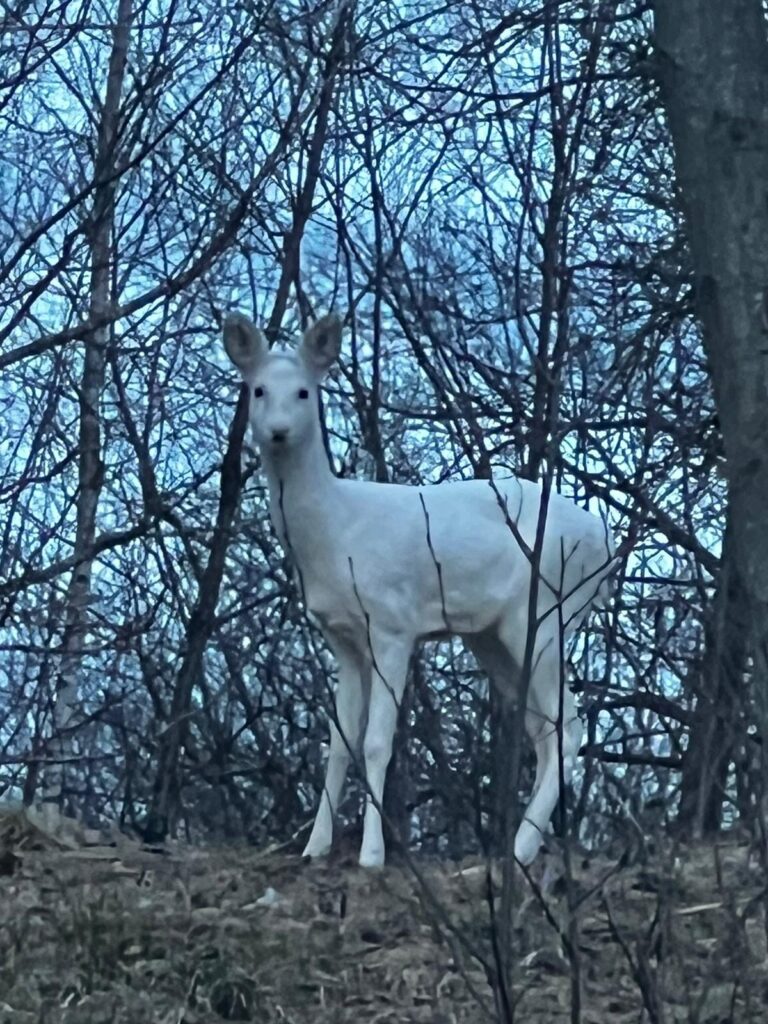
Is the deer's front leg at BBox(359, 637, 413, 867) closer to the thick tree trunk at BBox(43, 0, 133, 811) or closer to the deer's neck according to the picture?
the deer's neck

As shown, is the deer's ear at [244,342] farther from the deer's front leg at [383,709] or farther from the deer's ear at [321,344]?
the deer's front leg at [383,709]

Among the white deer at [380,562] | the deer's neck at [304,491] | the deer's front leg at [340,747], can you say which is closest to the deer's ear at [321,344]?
the white deer at [380,562]

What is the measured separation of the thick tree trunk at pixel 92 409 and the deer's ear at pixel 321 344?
2.89m

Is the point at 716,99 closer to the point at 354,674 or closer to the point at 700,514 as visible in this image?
the point at 354,674

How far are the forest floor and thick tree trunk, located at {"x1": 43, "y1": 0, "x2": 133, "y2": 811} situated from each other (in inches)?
182

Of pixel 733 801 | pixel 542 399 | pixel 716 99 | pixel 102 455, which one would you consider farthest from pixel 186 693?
pixel 733 801

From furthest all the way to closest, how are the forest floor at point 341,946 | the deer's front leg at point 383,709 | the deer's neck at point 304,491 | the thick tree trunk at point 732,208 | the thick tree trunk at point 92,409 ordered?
the thick tree trunk at point 92,409
the deer's neck at point 304,491
the deer's front leg at point 383,709
the thick tree trunk at point 732,208
the forest floor at point 341,946

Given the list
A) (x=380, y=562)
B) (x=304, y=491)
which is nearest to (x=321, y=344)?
(x=304, y=491)

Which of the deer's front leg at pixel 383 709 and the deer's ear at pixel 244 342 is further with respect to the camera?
the deer's ear at pixel 244 342

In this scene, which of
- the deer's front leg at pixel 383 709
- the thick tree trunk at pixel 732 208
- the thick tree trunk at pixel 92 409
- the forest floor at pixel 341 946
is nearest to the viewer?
the forest floor at pixel 341 946

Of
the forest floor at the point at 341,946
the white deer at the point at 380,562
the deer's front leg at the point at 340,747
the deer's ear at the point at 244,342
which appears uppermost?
the deer's ear at the point at 244,342

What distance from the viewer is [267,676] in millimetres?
12930

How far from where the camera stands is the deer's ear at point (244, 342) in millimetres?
9094

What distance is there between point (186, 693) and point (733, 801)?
796cm
